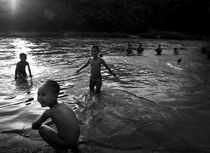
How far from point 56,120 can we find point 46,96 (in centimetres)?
45

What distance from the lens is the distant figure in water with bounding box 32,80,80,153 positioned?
3949mm

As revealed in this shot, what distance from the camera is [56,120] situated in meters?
4.04

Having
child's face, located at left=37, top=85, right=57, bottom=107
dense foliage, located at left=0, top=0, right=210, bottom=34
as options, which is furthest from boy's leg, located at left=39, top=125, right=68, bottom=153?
dense foliage, located at left=0, top=0, right=210, bottom=34

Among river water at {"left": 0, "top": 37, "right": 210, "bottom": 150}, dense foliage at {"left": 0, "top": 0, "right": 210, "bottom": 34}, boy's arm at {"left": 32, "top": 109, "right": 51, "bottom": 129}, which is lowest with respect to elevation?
river water at {"left": 0, "top": 37, "right": 210, "bottom": 150}

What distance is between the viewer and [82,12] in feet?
221

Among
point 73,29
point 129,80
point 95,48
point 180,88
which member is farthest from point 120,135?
point 73,29

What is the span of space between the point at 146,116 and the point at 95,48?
113 inches

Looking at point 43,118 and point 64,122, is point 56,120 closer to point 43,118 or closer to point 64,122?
point 64,122

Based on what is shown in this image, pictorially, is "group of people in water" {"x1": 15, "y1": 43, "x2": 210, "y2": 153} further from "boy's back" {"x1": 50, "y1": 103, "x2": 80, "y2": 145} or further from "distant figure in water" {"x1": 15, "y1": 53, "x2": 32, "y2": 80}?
"distant figure in water" {"x1": 15, "y1": 53, "x2": 32, "y2": 80}

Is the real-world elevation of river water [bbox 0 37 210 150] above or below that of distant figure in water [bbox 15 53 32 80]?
below

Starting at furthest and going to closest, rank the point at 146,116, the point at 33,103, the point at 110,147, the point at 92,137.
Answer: the point at 33,103 → the point at 146,116 → the point at 92,137 → the point at 110,147

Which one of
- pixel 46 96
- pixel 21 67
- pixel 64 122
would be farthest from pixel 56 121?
pixel 21 67

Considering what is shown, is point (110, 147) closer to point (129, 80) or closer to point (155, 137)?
point (155, 137)

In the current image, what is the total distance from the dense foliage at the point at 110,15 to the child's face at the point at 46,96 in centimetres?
5659
